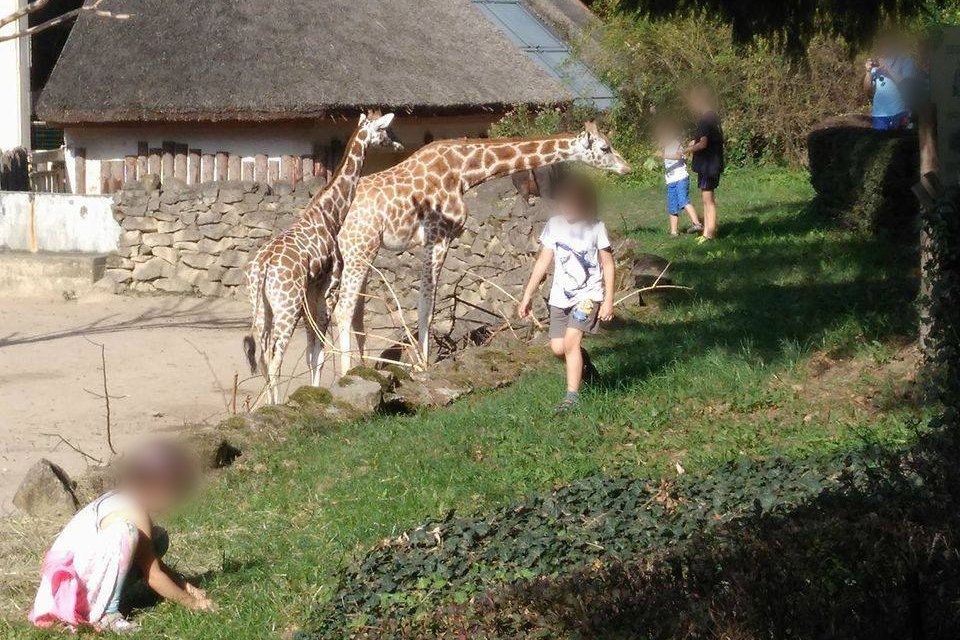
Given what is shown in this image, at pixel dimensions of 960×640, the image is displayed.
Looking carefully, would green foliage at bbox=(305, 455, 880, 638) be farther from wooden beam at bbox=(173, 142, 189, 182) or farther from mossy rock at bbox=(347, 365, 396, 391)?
wooden beam at bbox=(173, 142, 189, 182)

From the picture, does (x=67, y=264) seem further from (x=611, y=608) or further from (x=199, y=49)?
(x=611, y=608)

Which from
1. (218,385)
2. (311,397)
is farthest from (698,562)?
(218,385)

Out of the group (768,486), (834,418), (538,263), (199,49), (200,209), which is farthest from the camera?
(199,49)

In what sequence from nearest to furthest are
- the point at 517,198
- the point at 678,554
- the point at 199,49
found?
the point at 678,554 < the point at 517,198 < the point at 199,49

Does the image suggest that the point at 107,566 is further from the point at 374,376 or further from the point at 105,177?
the point at 105,177

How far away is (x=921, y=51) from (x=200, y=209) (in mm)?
11790

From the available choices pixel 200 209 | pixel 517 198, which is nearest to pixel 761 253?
pixel 517 198

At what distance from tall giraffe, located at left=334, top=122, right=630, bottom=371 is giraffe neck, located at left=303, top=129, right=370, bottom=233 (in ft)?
0.34

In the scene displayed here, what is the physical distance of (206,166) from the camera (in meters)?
20.9

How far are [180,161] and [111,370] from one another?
7.40 m

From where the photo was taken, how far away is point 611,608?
4.32 m

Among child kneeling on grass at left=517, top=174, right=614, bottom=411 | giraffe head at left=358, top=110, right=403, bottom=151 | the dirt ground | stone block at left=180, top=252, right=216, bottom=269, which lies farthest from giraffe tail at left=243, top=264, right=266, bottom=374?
stone block at left=180, top=252, right=216, bottom=269

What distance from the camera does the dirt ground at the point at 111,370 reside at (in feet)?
37.8

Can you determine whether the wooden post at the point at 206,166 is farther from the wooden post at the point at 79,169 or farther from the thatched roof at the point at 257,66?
the wooden post at the point at 79,169
